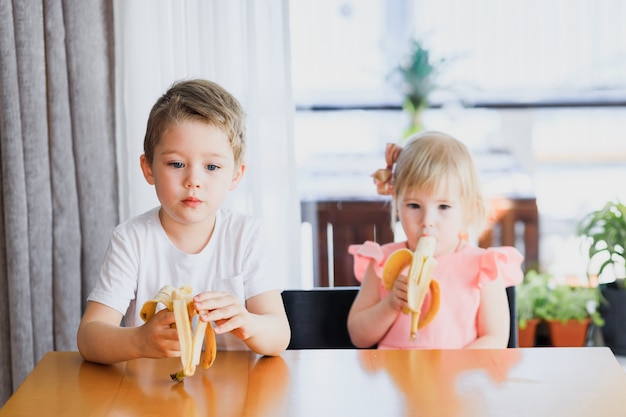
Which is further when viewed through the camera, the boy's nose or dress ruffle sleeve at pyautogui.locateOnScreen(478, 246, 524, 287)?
dress ruffle sleeve at pyautogui.locateOnScreen(478, 246, 524, 287)

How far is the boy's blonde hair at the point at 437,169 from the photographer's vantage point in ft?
6.03

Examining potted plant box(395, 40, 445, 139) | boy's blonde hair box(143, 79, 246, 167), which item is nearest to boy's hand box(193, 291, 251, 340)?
boy's blonde hair box(143, 79, 246, 167)

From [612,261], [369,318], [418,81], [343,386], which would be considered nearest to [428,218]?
[369,318]

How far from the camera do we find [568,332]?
3061 millimetres

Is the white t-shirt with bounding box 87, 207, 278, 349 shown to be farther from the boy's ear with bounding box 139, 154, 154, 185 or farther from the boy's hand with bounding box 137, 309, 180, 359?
the boy's hand with bounding box 137, 309, 180, 359

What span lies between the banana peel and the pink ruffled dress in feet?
0.73

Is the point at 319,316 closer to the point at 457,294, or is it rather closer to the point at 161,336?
the point at 457,294

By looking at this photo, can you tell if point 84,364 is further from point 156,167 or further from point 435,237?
point 435,237

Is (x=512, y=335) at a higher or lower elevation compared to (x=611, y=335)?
higher

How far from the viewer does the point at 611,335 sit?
9.91 feet

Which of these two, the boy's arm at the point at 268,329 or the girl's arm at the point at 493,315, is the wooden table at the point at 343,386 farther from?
the girl's arm at the point at 493,315

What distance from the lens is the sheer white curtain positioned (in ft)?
7.22

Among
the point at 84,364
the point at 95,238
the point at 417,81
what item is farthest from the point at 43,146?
the point at 417,81

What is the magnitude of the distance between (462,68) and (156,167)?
2.24 meters
